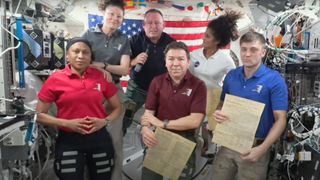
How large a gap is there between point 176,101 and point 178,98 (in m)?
0.03

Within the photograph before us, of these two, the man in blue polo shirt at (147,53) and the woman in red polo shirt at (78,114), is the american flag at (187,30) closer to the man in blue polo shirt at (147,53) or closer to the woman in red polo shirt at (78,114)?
the man in blue polo shirt at (147,53)

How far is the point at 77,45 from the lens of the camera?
2455mm

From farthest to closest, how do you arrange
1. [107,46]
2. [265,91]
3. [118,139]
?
[118,139] < [107,46] < [265,91]

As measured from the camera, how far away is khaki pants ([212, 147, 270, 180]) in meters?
2.32

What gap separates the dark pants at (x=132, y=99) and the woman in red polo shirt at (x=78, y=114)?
0.83 m

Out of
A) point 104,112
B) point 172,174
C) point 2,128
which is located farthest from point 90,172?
point 2,128

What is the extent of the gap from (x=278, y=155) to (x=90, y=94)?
166 centimetres

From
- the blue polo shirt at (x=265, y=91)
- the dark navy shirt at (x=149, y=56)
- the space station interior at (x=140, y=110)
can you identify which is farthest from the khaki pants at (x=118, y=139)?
the blue polo shirt at (x=265, y=91)

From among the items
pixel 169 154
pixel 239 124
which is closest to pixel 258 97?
pixel 239 124

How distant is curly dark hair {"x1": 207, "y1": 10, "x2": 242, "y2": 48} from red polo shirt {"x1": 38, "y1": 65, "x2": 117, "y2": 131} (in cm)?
131

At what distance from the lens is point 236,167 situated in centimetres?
246

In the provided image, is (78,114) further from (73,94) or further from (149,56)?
(149,56)

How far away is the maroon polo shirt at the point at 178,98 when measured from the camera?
2.40 metres

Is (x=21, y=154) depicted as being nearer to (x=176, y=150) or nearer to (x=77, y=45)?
(x=77, y=45)
